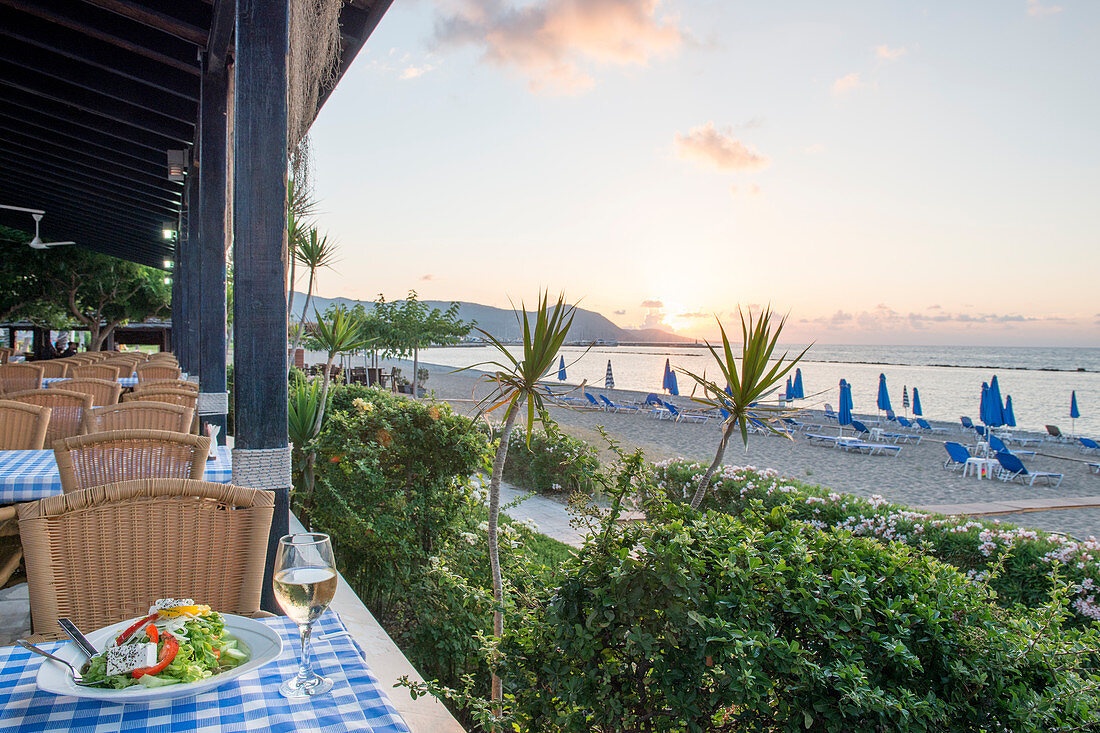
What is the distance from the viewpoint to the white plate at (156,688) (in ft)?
2.77

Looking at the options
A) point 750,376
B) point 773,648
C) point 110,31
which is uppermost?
point 110,31

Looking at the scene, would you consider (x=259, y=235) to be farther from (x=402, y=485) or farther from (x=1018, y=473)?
(x=1018, y=473)

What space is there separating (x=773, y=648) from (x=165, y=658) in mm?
1065

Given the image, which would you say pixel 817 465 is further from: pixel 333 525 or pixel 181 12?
pixel 181 12

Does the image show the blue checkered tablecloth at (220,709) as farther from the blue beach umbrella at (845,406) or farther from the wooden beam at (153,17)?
the blue beach umbrella at (845,406)

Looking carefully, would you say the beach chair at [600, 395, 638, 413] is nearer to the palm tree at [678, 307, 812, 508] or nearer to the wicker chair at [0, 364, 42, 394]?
the wicker chair at [0, 364, 42, 394]

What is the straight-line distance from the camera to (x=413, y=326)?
49.6ft

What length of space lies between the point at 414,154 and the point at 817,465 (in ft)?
29.9

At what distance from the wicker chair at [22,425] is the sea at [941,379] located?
8.28 ft

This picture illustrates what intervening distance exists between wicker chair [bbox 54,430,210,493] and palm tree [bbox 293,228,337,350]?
436 cm

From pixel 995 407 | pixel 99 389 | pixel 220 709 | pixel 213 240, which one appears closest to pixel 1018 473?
pixel 995 407

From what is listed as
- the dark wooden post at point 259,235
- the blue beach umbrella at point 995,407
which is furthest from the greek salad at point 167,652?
the blue beach umbrella at point 995,407

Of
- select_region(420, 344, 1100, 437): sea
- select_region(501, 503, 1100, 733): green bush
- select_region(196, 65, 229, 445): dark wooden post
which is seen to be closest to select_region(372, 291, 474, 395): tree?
select_region(420, 344, 1100, 437): sea

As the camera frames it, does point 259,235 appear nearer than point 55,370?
Yes
